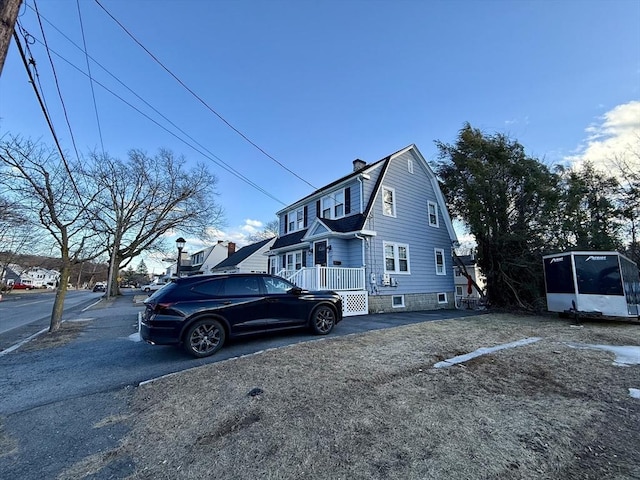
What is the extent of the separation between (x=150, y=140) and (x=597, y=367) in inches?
556

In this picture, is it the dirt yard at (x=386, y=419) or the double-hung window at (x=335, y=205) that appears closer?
the dirt yard at (x=386, y=419)

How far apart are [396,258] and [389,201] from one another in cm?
281

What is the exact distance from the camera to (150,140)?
1110 cm

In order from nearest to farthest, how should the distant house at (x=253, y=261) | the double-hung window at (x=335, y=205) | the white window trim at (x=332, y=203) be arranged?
1. the double-hung window at (x=335, y=205)
2. the white window trim at (x=332, y=203)
3. the distant house at (x=253, y=261)

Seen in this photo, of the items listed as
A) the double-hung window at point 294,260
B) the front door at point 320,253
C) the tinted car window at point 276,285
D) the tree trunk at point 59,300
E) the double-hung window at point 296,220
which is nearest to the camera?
the tinted car window at point 276,285

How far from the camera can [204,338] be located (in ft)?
18.2

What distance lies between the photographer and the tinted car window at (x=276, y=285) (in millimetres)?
6570

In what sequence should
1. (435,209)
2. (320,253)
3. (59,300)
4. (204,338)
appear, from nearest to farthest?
1. (204,338)
2. (59,300)
3. (320,253)
4. (435,209)

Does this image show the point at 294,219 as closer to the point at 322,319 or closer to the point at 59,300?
the point at 322,319

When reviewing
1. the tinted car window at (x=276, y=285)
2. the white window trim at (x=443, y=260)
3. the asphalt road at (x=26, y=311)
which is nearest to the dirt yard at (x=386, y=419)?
the tinted car window at (x=276, y=285)

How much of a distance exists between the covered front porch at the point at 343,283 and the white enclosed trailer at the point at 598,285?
7.17 metres

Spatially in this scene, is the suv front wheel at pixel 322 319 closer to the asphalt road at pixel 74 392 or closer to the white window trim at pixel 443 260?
the asphalt road at pixel 74 392

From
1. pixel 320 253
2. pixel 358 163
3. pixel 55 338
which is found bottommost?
pixel 55 338

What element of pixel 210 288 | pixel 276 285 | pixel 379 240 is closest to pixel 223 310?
pixel 210 288
